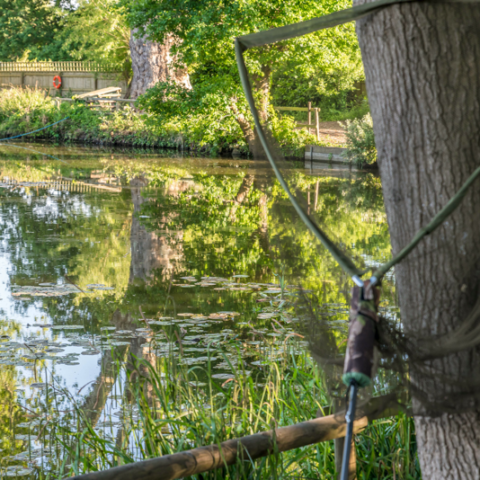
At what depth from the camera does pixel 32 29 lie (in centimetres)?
3534

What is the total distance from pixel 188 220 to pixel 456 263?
317 inches

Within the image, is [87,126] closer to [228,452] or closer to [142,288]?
[142,288]

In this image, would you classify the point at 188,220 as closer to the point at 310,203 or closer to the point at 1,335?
the point at 1,335

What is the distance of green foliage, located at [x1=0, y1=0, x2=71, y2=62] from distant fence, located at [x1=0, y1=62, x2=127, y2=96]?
2088 mm

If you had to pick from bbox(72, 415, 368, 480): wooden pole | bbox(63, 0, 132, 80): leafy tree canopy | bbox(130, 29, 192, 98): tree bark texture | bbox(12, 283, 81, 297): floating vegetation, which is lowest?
bbox(72, 415, 368, 480): wooden pole

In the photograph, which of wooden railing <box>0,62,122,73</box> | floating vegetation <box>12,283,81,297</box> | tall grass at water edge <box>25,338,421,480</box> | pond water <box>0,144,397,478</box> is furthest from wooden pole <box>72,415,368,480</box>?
wooden railing <box>0,62,122,73</box>

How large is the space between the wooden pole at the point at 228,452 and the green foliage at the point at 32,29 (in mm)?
35425

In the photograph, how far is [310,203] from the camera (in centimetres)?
214

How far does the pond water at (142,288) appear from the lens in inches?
92.0

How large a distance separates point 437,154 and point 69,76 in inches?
1289

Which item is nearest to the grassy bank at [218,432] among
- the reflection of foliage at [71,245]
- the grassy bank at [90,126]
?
the reflection of foliage at [71,245]

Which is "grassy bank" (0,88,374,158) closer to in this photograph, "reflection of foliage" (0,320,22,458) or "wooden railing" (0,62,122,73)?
"wooden railing" (0,62,122,73)

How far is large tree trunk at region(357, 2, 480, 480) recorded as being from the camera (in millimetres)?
1704

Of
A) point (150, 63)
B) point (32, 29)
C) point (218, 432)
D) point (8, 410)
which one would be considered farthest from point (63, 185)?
Answer: point (32, 29)
